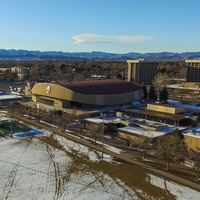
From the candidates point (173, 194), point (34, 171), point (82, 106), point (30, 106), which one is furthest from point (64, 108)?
point (173, 194)

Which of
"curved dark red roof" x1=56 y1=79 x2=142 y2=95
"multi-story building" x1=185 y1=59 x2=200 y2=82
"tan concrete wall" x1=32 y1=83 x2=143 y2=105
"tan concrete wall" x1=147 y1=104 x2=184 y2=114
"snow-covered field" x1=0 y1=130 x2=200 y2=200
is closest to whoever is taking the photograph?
"snow-covered field" x1=0 y1=130 x2=200 y2=200

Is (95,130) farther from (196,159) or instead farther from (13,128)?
(196,159)

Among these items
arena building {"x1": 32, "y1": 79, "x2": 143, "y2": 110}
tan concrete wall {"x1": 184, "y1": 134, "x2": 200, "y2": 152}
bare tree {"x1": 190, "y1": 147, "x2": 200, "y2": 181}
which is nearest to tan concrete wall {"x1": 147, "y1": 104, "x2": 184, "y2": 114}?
arena building {"x1": 32, "y1": 79, "x2": 143, "y2": 110}

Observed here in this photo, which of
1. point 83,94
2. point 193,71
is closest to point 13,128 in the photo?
point 83,94

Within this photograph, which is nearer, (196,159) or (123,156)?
(196,159)

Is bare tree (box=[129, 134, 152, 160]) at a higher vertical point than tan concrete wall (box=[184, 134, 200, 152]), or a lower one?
lower

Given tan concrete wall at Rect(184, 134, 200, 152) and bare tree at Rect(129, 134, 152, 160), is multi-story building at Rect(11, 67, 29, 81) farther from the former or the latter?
tan concrete wall at Rect(184, 134, 200, 152)
